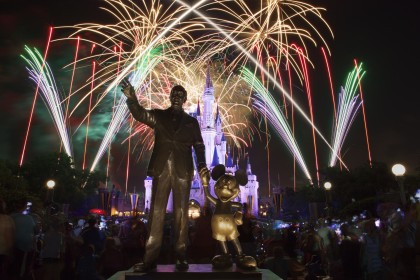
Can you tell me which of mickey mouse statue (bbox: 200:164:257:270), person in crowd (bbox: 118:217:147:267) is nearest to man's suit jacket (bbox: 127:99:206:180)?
mickey mouse statue (bbox: 200:164:257:270)

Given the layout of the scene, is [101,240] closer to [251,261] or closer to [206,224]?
[206,224]

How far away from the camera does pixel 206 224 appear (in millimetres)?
9867

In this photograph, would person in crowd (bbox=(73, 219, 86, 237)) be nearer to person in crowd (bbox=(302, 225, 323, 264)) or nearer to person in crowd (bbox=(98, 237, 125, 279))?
person in crowd (bbox=(98, 237, 125, 279))

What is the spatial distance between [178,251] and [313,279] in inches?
187

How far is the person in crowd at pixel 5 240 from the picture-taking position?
7.02 m

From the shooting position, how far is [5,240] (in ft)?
23.2

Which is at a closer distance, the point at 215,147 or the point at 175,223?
the point at 175,223

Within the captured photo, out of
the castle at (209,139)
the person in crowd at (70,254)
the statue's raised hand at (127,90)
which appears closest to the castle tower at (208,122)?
the castle at (209,139)

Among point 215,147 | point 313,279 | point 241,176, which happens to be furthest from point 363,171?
point 215,147

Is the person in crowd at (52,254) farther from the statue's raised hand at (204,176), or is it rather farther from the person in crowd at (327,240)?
the person in crowd at (327,240)

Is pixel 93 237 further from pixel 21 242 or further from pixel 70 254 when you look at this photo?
pixel 21 242

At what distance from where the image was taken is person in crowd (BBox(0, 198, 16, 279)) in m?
7.02

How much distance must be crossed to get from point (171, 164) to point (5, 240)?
3501 mm

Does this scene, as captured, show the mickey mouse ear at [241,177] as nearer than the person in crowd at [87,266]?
Yes
